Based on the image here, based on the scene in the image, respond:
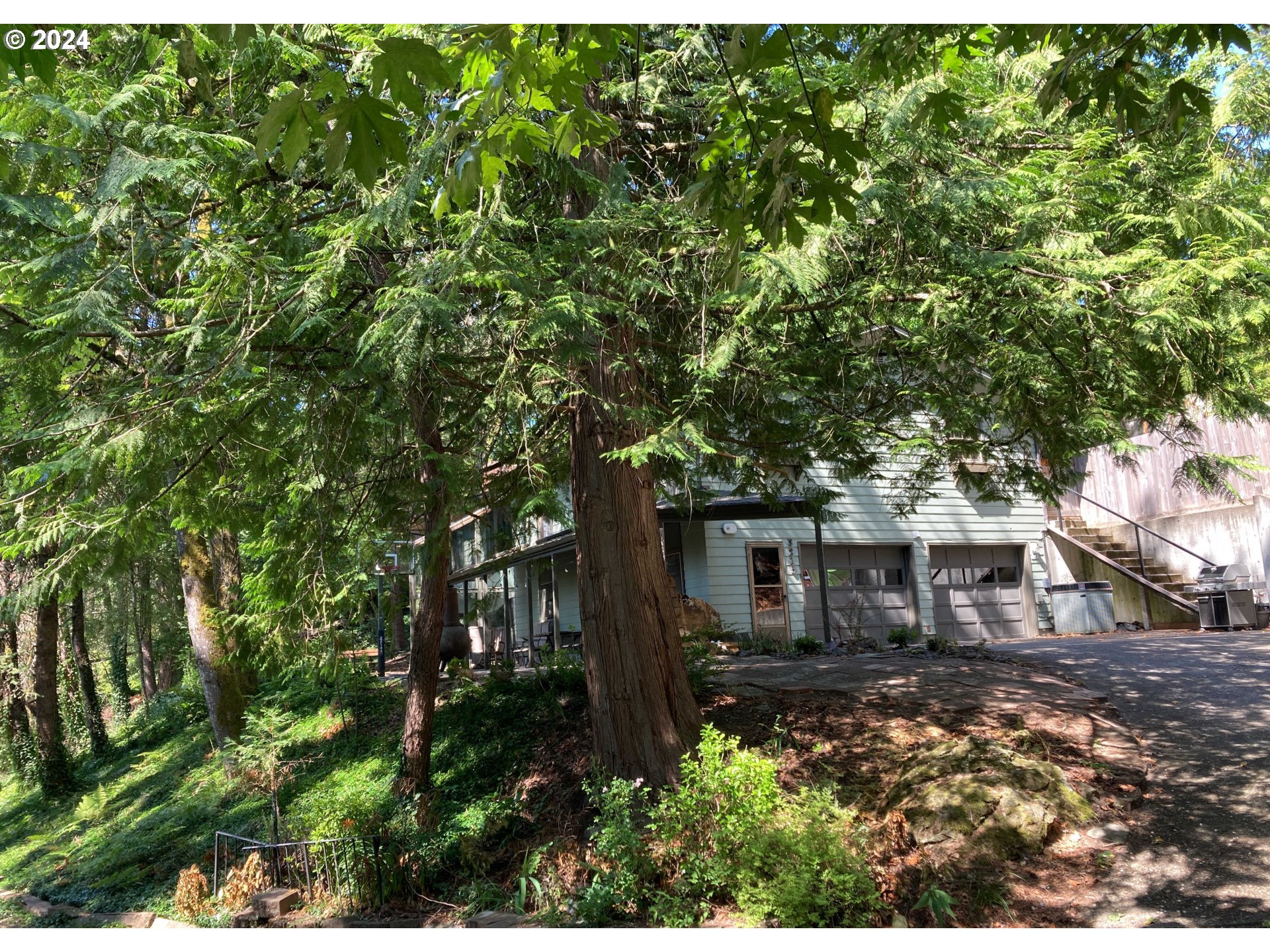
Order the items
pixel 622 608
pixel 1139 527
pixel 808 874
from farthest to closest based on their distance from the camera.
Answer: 1. pixel 1139 527
2. pixel 622 608
3. pixel 808 874

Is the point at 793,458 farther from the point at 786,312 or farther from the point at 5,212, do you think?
the point at 5,212

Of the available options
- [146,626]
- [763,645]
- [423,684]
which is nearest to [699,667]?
[423,684]

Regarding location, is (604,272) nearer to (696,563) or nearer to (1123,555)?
(696,563)

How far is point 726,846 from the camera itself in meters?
6.56

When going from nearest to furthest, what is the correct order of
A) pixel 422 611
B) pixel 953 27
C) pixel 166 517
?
pixel 953 27 < pixel 166 517 < pixel 422 611

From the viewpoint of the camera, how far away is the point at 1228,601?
53.3 ft

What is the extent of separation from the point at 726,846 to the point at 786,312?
4264mm

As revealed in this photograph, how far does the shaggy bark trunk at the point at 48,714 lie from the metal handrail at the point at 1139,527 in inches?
827

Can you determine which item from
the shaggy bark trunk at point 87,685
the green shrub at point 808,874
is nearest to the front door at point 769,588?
the green shrub at point 808,874

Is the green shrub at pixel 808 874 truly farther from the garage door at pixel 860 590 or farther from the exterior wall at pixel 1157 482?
the garage door at pixel 860 590

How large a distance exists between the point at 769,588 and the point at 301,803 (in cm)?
940

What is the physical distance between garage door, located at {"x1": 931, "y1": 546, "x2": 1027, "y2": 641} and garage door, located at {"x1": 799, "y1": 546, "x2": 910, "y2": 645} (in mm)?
801

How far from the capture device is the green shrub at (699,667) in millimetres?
10508
